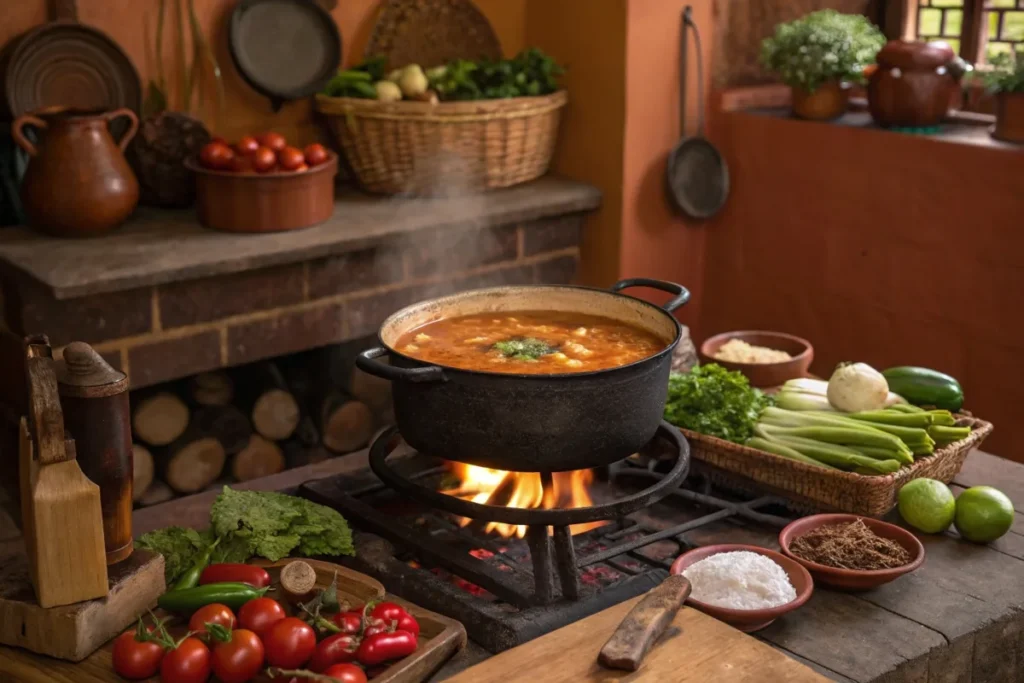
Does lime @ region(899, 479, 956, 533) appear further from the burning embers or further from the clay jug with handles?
the clay jug with handles

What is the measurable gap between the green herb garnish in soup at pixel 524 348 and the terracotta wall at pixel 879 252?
1.95m

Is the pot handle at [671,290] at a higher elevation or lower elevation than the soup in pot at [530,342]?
higher

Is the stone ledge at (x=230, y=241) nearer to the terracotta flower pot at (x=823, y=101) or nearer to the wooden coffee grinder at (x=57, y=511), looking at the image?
the terracotta flower pot at (x=823, y=101)

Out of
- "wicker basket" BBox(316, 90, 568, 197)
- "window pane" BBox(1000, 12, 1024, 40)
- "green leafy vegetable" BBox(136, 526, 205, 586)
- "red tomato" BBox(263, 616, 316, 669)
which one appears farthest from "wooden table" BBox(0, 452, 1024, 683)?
"window pane" BBox(1000, 12, 1024, 40)

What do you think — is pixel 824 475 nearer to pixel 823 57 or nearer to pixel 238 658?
pixel 238 658

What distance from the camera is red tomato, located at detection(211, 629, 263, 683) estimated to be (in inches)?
86.0

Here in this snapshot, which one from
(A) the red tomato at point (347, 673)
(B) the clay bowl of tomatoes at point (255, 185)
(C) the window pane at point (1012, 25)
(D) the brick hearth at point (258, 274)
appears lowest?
(A) the red tomato at point (347, 673)

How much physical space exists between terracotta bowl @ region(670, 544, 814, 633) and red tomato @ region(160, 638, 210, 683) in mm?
966

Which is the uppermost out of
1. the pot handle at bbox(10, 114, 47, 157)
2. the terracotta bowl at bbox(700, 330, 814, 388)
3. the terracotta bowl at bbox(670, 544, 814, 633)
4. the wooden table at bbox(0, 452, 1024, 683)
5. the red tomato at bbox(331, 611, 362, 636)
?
the pot handle at bbox(10, 114, 47, 157)

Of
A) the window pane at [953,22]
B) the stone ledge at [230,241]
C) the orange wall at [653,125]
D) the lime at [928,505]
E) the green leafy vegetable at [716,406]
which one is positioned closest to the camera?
the lime at [928,505]

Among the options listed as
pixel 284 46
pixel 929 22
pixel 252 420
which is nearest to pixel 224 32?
pixel 284 46

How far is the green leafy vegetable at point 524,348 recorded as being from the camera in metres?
2.77

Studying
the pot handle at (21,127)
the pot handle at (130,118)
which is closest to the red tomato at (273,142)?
the pot handle at (130,118)

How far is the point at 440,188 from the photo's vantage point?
434cm
